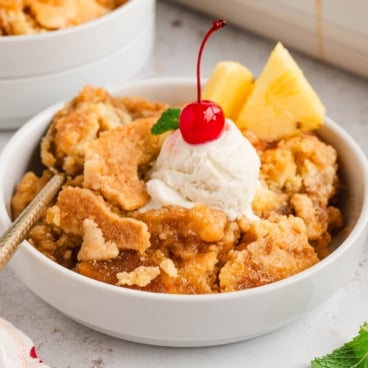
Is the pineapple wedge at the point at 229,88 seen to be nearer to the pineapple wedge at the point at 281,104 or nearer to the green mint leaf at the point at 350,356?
the pineapple wedge at the point at 281,104

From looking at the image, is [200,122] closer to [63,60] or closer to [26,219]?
[26,219]

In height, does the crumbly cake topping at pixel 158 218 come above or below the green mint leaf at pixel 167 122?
below

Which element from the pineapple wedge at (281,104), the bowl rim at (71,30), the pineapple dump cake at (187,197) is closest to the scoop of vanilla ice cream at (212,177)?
the pineapple dump cake at (187,197)

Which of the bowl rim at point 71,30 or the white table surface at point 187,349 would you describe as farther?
the bowl rim at point 71,30

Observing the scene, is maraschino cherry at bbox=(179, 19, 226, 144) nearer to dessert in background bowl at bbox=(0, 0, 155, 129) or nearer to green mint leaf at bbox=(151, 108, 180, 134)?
green mint leaf at bbox=(151, 108, 180, 134)

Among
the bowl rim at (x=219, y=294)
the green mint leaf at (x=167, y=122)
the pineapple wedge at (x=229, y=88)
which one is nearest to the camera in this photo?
the bowl rim at (x=219, y=294)

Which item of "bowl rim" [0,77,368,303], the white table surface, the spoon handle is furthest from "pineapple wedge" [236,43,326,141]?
the spoon handle

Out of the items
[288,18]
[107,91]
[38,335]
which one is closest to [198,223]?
[38,335]
